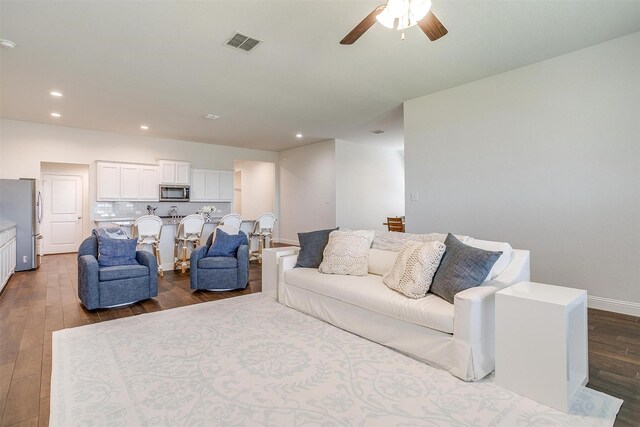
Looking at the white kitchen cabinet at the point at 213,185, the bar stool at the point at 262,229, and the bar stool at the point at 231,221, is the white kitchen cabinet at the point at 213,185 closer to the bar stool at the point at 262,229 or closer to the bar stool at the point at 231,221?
the bar stool at the point at 262,229

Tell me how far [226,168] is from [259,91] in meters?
4.43

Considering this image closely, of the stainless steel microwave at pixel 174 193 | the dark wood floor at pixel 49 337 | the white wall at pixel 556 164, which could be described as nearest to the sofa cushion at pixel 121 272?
the dark wood floor at pixel 49 337

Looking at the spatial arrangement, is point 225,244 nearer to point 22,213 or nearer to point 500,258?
point 500,258

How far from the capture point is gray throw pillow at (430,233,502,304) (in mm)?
2229

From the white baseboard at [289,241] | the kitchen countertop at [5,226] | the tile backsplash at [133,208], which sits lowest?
the white baseboard at [289,241]

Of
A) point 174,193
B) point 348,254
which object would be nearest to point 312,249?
point 348,254

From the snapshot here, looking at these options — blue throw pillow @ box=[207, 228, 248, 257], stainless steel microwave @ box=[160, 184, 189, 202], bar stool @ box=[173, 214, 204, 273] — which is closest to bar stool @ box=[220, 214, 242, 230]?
bar stool @ box=[173, 214, 204, 273]

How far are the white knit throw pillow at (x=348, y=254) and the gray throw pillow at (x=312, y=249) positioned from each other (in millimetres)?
154

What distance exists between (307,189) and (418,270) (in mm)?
6435

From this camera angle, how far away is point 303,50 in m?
3.41

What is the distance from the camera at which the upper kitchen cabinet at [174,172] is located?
287 inches

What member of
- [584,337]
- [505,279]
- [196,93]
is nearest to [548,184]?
[505,279]

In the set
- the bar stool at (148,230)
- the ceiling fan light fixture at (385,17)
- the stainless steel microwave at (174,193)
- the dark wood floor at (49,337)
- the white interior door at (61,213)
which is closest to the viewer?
the dark wood floor at (49,337)

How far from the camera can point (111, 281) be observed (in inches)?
138
